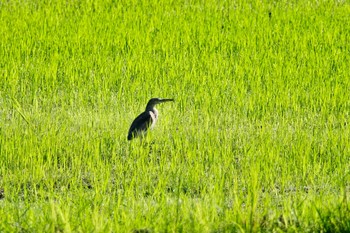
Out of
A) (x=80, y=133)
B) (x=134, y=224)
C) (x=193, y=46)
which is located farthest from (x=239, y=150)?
(x=193, y=46)

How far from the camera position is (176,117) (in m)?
6.77

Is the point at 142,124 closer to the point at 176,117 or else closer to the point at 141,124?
the point at 141,124

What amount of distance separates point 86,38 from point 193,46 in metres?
1.09

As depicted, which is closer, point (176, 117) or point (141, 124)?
point (141, 124)

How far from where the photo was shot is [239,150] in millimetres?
6070

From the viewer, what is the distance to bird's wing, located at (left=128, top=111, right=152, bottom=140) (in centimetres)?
598

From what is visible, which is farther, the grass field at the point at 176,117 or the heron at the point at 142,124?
the heron at the point at 142,124

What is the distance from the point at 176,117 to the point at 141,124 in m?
0.78

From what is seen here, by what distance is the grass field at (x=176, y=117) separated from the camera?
4.43 m

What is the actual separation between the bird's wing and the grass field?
0.09 meters

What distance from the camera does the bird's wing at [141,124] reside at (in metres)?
5.98

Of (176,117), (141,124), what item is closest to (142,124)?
(141,124)

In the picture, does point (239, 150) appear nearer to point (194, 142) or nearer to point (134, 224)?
point (194, 142)

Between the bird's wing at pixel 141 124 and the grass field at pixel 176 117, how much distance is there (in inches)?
3.4
